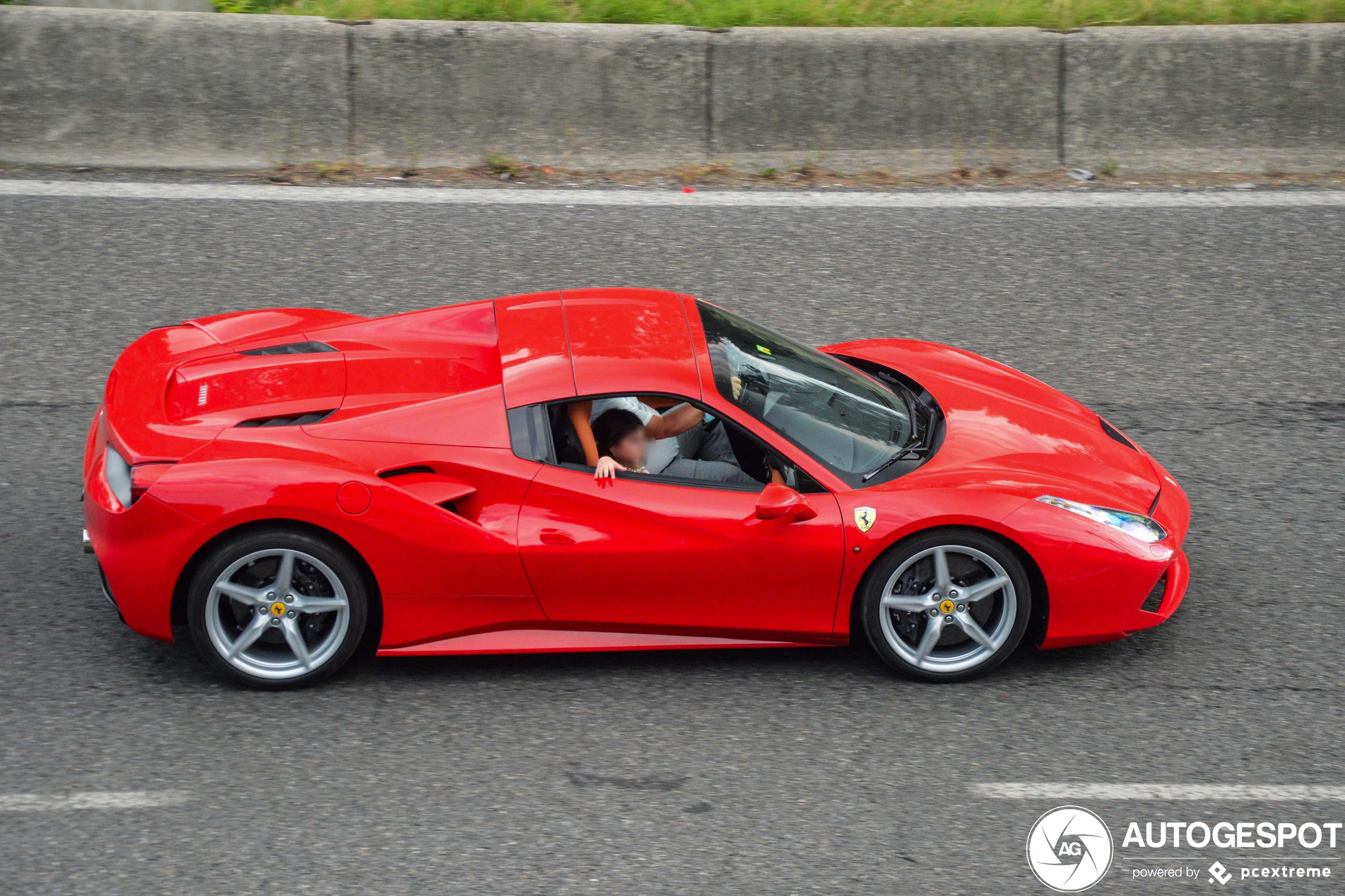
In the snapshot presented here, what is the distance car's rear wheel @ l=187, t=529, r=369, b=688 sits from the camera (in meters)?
4.30

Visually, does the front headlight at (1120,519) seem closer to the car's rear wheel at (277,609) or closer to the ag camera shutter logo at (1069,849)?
the ag camera shutter logo at (1069,849)

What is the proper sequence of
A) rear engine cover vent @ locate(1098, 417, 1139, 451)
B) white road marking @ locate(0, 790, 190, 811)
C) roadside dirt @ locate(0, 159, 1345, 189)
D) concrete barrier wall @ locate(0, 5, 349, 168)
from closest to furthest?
white road marking @ locate(0, 790, 190, 811) → rear engine cover vent @ locate(1098, 417, 1139, 451) → concrete barrier wall @ locate(0, 5, 349, 168) → roadside dirt @ locate(0, 159, 1345, 189)

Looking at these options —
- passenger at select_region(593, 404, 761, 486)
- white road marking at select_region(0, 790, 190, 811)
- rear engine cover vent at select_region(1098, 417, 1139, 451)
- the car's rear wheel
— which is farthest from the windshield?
white road marking at select_region(0, 790, 190, 811)

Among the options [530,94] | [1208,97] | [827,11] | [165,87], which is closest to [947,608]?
[530,94]

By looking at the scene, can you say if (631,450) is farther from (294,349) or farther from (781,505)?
(294,349)

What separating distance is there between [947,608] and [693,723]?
100 centimetres

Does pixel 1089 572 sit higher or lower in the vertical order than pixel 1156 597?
higher

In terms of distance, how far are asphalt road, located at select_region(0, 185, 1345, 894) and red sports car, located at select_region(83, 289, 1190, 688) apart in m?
0.22

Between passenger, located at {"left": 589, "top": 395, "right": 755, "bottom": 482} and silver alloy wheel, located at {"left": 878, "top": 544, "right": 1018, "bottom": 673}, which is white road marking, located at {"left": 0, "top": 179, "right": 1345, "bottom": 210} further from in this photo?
silver alloy wheel, located at {"left": 878, "top": 544, "right": 1018, "bottom": 673}

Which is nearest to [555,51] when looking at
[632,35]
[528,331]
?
[632,35]

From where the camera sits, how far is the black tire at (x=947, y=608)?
4.46 m

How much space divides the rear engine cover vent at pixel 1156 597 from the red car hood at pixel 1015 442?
0.28 metres

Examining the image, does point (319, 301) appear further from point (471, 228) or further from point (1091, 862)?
point (1091, 862)

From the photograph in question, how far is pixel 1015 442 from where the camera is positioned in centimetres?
487
